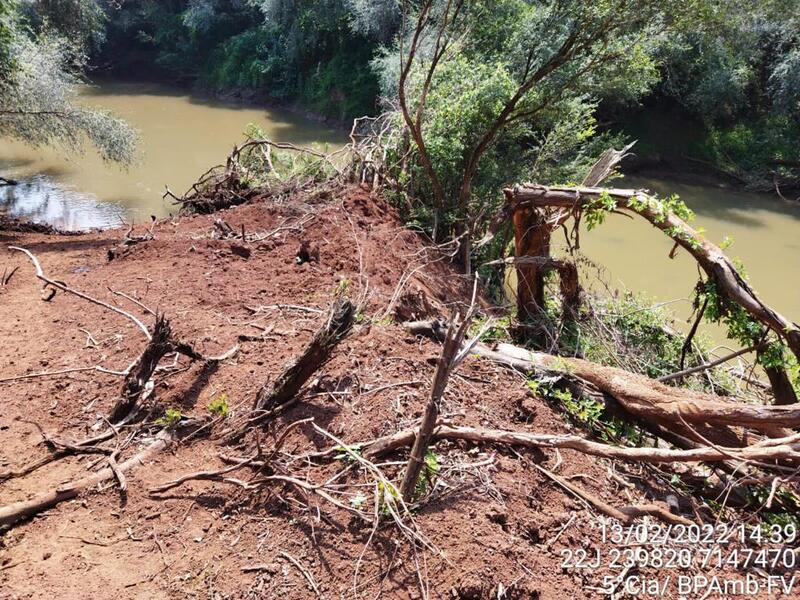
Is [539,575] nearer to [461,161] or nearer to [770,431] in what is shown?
[770,431]

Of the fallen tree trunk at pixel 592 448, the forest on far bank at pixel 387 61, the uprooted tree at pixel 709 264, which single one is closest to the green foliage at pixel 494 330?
the uprooted tree at pixel 709 264

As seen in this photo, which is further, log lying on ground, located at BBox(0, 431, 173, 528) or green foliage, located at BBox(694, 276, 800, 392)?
green foliage, located at BBox(694, 276, 800, 392)

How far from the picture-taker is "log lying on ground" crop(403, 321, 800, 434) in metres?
3.65

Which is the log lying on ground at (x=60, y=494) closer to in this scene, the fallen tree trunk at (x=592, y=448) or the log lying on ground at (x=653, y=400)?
the fallen tree trunk at (x=592, y=448)

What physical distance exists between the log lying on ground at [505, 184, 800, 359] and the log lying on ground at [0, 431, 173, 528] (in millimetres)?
3592

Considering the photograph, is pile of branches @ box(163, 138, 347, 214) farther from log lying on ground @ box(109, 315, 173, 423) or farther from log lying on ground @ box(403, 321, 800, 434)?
log lying on ground @ box(109, 315, 173, 423)

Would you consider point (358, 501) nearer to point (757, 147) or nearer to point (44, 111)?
point (44, 111)

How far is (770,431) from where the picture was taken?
3.72 m

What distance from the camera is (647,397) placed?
3.92 metres

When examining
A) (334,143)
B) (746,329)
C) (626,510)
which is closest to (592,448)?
(626,510)

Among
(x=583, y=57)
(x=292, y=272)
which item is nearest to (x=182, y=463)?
(x=292, y=272)

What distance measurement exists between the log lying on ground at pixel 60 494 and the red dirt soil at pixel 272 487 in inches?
1.6

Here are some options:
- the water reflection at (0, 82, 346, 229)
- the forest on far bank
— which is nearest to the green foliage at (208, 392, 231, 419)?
the forest on far bank

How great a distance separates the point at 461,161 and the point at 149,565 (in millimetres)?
6492
